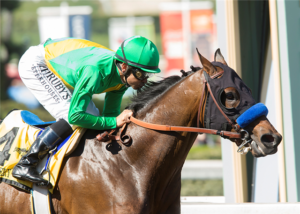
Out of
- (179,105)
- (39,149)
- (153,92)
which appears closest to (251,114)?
(179,105)

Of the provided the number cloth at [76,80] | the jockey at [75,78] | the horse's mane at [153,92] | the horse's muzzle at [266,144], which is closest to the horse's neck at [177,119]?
the horse's mane at [153,92]

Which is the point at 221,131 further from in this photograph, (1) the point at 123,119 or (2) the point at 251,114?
(1) the point at 123,119

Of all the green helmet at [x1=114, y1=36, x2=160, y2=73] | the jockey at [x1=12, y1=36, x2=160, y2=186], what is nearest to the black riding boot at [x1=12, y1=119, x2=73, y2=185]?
the jockey at [x1=12, y1=36, x2=160, y2=186]

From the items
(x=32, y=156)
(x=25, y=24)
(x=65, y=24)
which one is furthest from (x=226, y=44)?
(x=25, y=24)

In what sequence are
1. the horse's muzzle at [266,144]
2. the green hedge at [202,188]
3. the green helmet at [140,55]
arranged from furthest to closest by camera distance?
the green hedge at [202,188] → the green helmet at [140,55] → the horse's muzzle at [266,144]

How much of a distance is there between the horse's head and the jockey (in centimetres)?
46

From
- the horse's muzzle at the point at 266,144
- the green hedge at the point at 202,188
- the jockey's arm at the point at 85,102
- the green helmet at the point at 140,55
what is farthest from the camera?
the green hedge at the point at 202,188

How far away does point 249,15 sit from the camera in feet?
16.0

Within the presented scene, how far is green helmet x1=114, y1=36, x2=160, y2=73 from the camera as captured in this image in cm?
250

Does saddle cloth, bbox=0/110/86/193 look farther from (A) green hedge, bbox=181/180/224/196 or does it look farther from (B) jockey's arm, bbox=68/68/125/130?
(A) green hedge, bbox=181/180/224/196

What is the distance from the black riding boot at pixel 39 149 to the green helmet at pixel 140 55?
0.68 metres

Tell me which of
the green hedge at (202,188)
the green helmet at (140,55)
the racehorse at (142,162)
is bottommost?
the green hedge at (202,188)

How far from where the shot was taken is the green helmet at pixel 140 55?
2.50 m

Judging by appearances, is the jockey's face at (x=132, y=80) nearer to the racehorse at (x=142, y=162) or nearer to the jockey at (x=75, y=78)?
the jockey at (x=75, y=78)
